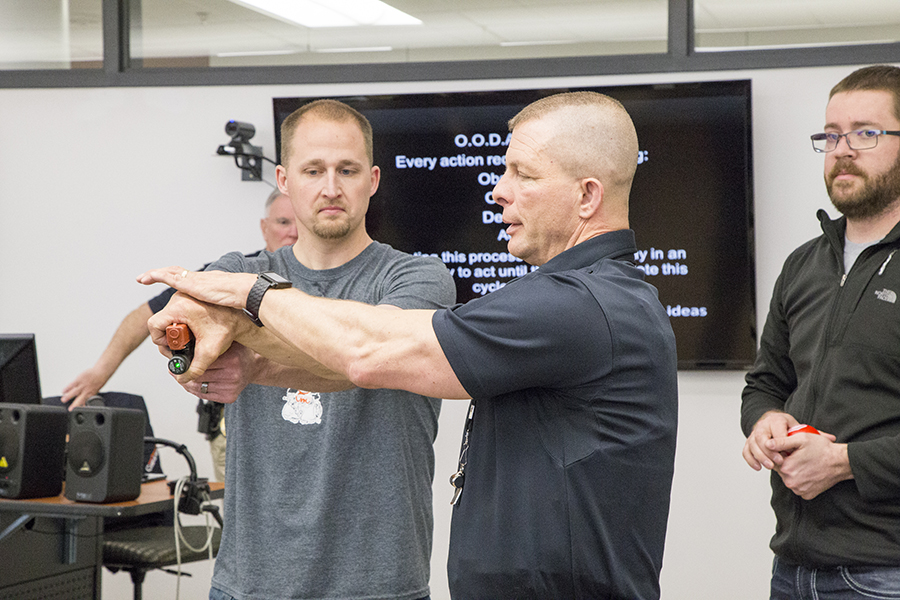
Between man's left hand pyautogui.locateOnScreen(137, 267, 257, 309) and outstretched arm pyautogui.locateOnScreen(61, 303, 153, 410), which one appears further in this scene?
outstretched arm pyautogui.locateOnScreen(61, 303, 153, 410)

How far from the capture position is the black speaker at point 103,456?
2.61 meters

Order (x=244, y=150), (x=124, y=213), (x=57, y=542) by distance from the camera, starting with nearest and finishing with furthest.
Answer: (x=57, y=542)
(x=244, y=150)
(x=124, y=213)

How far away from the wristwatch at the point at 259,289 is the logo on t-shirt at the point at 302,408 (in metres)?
0.32

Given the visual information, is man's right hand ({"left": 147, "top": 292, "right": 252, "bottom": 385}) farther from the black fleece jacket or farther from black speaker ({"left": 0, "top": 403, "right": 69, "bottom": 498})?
black speaker ({"left": 0, "top": 403, "right": 69, "bottom": 498})

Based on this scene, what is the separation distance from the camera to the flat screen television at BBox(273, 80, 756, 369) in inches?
138

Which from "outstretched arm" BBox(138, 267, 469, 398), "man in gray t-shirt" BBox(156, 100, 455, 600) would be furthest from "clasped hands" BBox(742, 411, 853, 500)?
"outstretched arm" BBox(138, 267, 469, 398)

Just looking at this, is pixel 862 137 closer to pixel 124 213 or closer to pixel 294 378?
pixel 294 378

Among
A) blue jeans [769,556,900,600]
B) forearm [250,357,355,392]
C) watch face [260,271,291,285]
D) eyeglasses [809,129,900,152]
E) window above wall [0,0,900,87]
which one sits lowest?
blue jeans [769,556,900,600]

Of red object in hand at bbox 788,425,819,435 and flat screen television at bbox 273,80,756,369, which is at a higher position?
flat screen television at bbox 273,80,756,369

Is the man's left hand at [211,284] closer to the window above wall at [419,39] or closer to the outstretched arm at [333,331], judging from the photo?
the outstretched arm at [333,331]

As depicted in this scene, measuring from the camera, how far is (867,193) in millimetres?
1952

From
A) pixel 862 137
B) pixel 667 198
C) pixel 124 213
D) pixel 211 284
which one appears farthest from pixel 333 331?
pixel 124 213

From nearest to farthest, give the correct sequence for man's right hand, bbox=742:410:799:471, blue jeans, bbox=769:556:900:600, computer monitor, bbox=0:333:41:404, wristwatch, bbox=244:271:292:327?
wristwatch, bbox=244:271:292:327, blue jeans, bbox=769:556:900:600, man's right hand, bbox=742:410:799:471, computer monitor, bbox=0:333:41:404

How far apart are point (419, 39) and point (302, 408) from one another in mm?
2659
